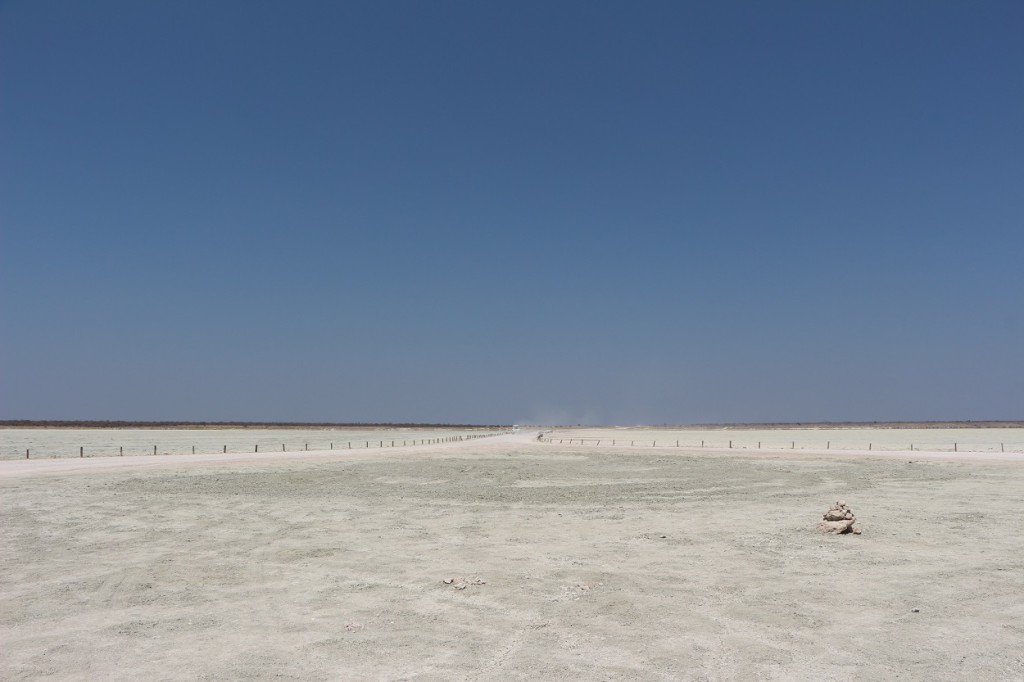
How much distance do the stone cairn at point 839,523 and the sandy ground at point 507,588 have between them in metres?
0.55

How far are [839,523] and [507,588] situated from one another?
911 cm

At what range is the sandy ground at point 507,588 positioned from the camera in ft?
25.2

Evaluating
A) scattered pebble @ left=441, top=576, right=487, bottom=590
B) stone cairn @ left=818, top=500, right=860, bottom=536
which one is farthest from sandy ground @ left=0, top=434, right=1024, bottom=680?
stone cairn @ left=818, top=500, right=860, bottom=536

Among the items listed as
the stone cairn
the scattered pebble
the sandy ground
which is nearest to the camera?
the sandy ground

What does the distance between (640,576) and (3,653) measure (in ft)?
30.9

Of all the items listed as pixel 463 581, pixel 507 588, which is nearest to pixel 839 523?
pixel 507 588

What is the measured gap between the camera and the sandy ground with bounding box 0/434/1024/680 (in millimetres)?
7688

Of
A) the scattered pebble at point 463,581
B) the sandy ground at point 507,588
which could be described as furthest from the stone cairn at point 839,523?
the scattered pebble at point 463,581

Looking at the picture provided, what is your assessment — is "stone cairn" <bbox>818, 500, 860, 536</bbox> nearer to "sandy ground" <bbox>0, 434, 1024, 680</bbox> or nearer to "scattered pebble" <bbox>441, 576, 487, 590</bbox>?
"sandy ground" <bbox>0, 434, 1024, 680</bbox>

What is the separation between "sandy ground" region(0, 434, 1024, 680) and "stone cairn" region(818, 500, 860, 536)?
21.6 inches

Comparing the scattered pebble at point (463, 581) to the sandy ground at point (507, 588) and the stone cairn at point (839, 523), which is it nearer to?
the sandy ground at point (507, 588)

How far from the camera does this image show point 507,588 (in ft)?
35.1

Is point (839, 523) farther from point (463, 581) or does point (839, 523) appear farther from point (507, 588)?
point (463, 581)

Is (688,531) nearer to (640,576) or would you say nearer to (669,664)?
(640,576)
